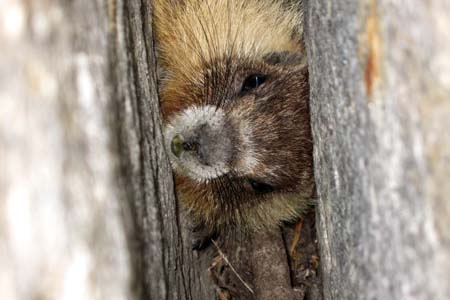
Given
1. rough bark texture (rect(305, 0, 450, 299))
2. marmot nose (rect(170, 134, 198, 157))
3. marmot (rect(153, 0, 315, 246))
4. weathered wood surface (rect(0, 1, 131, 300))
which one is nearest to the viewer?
weathered wood surface (rect(0, 1, 131, 300))

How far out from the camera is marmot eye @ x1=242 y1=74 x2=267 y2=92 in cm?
336

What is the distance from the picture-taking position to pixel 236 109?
10.6 feet

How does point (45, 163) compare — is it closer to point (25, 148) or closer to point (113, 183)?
point (25, 148)

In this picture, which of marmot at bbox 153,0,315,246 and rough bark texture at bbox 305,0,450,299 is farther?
marmot at bbox 153,0,315,246

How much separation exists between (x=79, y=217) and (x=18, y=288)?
0.64ft

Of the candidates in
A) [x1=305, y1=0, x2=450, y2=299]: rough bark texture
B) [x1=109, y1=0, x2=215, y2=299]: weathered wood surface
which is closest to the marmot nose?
[x1=109, y1=0, x2=215, y2=299]: weathered wood surface

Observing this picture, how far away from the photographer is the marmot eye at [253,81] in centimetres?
336

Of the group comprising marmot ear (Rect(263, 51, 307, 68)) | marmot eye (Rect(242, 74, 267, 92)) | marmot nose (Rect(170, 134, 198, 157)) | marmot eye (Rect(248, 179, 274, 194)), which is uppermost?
marmot ear (Rect(263, 51, 307, 68))

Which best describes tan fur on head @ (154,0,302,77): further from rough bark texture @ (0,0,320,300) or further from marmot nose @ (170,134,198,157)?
rough bark texture @ (0,0,320,300)

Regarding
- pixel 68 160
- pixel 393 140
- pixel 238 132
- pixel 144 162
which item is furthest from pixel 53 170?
pixel 238 132

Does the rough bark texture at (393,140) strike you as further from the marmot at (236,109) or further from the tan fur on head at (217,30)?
the tan fur on head at (217,30)

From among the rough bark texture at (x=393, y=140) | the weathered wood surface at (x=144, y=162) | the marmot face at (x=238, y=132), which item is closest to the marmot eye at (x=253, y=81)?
the marmot face at (x=238, y=132)

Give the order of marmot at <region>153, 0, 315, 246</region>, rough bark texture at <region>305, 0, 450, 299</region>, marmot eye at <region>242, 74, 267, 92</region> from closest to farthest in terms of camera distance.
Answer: rough bark texture at <region>305, 0, 450, 299</region>, marmot at <region>153, 0, 315, 246</region>, marmot eye at <region>242, 74, 267, 92</region>

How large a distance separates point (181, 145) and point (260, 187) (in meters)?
0.65
